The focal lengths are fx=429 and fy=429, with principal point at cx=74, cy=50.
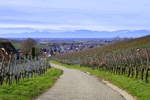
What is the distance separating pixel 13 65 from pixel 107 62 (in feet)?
76.1

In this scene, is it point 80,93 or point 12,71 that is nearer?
point 80,93

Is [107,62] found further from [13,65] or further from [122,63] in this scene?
[13,65]

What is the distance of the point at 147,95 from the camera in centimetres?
1892

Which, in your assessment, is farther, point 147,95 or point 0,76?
point 0,76

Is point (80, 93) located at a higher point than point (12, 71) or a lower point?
lower

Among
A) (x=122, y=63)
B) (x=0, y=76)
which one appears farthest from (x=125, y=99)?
(x=122, y=63)

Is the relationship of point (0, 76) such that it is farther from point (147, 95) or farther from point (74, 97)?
point (147, 95)

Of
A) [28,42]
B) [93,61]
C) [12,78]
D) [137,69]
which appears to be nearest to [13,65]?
[12,78]

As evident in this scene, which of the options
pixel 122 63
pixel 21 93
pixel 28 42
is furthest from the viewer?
pixel 28 42

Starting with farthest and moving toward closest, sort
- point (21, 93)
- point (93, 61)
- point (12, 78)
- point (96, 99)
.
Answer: point (93, 61), point (12, 78), point (21, 93), point (96, 99)

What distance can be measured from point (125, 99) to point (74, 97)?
2.25 metres

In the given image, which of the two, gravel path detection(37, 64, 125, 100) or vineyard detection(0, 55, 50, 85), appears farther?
vineyard detection(0, 55, 50, 85)

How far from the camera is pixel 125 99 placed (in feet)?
61.3

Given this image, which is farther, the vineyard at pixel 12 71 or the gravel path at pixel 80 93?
the vineyard at pixel 12 71
